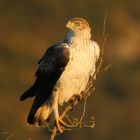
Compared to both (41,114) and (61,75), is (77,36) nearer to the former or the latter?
(61,75)

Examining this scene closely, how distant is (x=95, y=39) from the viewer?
40.2 m

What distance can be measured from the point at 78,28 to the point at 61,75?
2.42 ft

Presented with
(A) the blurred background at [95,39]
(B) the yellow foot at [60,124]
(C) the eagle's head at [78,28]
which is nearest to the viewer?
(B) the yellow foot at [60,124]

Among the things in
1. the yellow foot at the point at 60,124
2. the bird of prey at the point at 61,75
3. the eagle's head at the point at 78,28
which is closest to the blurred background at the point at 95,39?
the eagle's head at the point at 78,28

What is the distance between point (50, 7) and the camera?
4628 centimetres

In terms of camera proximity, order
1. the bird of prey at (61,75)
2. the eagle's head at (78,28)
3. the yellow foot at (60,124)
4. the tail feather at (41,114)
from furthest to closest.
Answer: the eagle's head at (78,28) → the tail feather at (41,114) → the bird of prey at (61,75) → the yellow foot at (60,124)

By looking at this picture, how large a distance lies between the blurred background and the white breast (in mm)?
11935

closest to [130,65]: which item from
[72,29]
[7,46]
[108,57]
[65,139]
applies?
[108,57]

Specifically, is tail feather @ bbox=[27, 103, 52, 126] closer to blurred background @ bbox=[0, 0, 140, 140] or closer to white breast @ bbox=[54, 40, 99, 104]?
white breast @ bbox=[54, 40, 99, 104]

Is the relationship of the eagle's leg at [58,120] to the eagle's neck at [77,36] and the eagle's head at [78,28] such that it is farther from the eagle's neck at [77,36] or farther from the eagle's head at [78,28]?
the eagle's head at [78,28]

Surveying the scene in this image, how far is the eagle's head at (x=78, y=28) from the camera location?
18.0 m

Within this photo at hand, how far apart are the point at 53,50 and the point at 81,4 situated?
28.7 m

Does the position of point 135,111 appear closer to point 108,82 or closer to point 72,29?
point 108,82

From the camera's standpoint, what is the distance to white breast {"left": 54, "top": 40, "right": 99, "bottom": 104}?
1770cm
